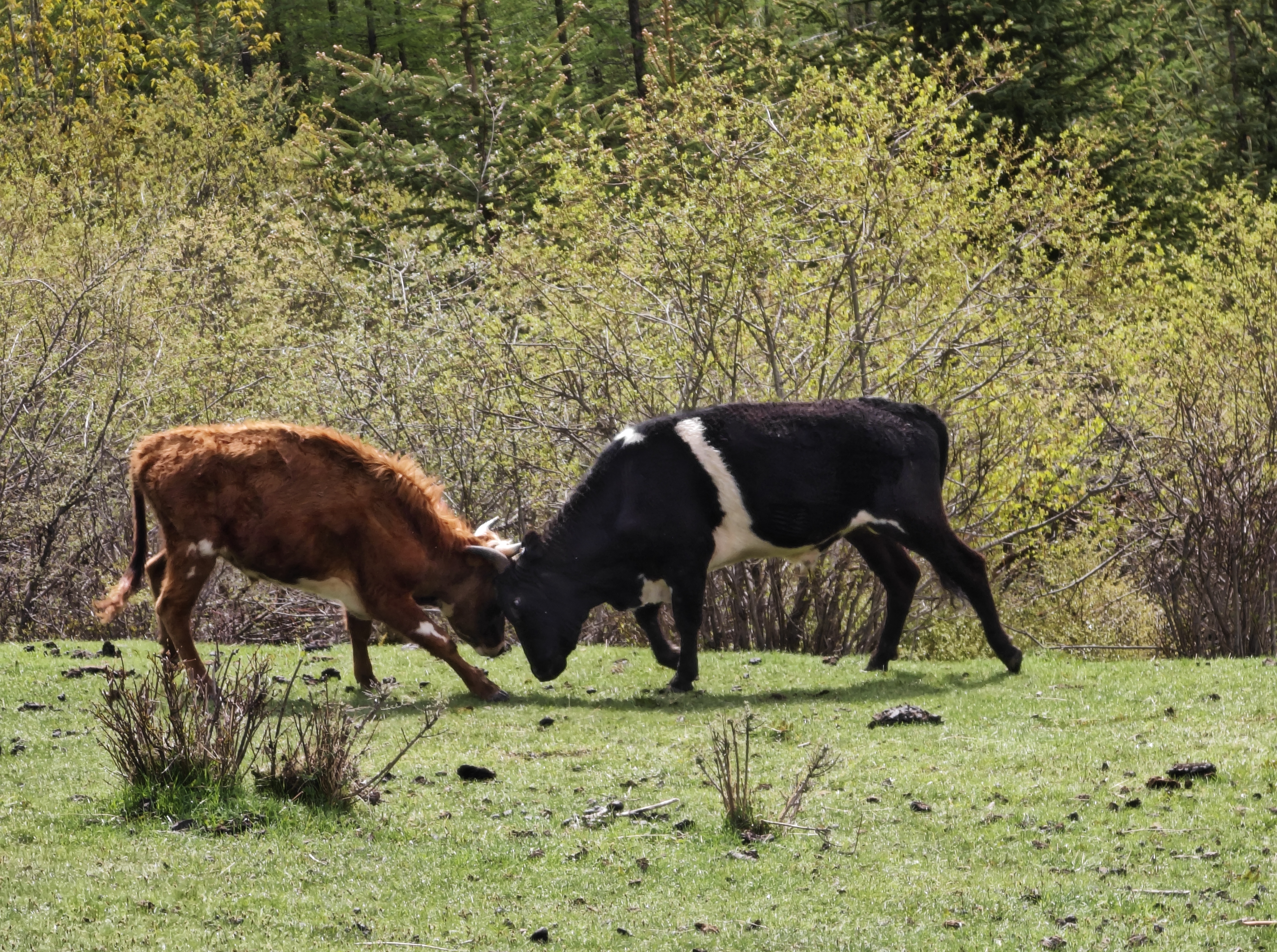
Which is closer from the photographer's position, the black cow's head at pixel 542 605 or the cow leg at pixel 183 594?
the cow leg at pixel 183 594

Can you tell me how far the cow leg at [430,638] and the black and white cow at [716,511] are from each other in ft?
1.39

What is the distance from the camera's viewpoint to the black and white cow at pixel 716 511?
37.0 feet

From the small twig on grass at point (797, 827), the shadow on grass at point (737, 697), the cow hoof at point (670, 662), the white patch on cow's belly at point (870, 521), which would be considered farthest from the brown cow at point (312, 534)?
the small twig on grass at point (797, 827)

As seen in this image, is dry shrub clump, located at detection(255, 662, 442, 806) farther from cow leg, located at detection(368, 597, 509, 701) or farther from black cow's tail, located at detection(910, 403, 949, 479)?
black cow's tail, located at detection(910, 403, 949, 479)

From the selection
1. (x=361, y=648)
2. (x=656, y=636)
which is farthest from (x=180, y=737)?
(x=656, y=636)

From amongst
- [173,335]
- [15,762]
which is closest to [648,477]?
[15,762]

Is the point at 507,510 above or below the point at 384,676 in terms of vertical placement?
above

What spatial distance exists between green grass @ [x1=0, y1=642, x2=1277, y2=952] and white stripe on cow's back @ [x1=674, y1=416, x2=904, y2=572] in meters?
1.22

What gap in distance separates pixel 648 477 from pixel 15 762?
182 inches

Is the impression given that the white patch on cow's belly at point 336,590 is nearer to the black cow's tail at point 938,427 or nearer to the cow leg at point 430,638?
the cow leg at point 430,638

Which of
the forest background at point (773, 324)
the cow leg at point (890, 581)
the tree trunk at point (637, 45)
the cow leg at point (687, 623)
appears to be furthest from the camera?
the tree trunk at point (637, 45)

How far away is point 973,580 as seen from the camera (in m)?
11.8

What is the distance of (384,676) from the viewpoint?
1208 centimetres

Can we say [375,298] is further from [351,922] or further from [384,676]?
[351,922]
